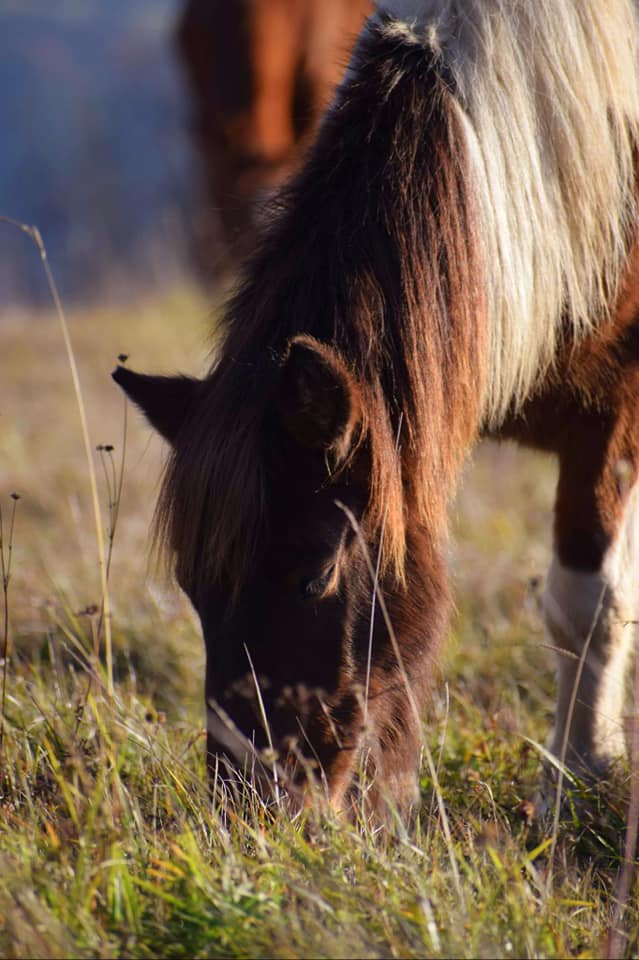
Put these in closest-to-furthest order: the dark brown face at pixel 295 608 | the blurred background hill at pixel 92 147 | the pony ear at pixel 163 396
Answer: the dark brown face at pixel 295 608 → the pony ear at pixel 163 396 → the blurred background hill at pixel 92 147

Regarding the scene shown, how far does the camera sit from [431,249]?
84.9 inches

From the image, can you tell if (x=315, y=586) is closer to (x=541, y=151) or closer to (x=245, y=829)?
(x=245, y=829)

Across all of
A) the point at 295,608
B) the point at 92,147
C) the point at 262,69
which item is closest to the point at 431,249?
the point at 295,608

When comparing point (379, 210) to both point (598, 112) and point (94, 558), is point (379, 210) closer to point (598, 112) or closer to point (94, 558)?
point (598, 112)

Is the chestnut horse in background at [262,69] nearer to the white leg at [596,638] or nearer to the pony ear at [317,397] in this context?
the white leg at [596,638]

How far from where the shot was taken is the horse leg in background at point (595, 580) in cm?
265

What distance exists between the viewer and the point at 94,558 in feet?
14.1

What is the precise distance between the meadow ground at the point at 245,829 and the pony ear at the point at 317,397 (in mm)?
449

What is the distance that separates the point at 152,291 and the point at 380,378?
371 inches

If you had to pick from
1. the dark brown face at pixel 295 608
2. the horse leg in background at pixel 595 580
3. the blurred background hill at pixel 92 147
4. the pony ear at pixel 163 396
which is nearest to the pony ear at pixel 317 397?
the dark brown face at pixel 295 608

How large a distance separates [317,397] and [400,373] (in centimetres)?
25

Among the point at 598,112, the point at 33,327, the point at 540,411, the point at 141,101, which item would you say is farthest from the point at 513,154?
the point at 141,101

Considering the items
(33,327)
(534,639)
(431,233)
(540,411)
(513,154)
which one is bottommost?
(534,639)

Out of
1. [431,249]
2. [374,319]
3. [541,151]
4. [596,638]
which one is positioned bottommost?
[596,638]
